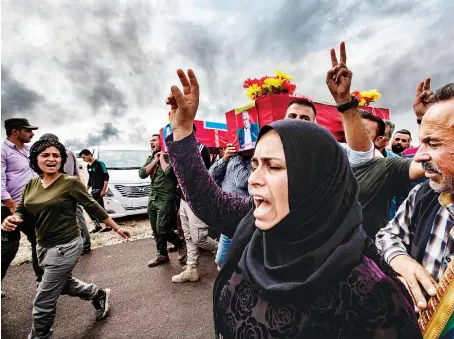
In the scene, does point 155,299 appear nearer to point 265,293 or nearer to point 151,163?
point 151,163

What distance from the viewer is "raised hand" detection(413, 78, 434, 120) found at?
5.21ft

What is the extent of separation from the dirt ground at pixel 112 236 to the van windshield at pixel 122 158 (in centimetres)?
149

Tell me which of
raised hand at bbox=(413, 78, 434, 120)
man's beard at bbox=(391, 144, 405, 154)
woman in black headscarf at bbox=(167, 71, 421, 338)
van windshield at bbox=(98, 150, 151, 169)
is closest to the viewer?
woman in black headscarf at bbox=(167, 71, 421, 338)

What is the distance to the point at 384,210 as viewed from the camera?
1.48m

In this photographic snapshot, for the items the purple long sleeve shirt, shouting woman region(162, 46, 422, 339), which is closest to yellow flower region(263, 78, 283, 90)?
shouting woman region(162, 46, 422, 339)

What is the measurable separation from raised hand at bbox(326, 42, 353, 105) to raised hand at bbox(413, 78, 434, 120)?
0.47 m

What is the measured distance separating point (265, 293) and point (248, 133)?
192cm

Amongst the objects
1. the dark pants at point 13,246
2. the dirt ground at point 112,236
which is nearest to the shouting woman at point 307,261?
the dark pants at point 13,246

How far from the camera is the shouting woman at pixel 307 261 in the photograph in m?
0.89

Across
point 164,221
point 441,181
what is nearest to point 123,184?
point 164,221

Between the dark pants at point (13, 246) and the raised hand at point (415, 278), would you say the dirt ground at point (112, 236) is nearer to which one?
the dark pants at point (13, 246)

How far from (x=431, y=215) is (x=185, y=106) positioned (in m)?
1.09

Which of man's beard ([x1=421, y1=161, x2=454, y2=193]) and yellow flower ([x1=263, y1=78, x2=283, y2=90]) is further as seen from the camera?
yellow flower ([x1=263, y1=78, x2=283, y2=90])

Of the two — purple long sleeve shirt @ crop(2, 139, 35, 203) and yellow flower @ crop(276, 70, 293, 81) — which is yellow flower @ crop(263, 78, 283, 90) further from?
purple long sleeve shirt @ crop(2, 139, 35, 203)
